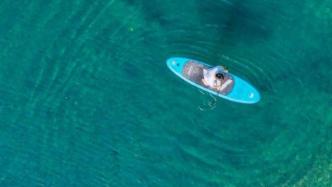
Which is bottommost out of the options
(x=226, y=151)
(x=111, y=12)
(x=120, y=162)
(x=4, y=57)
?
(x=120, y=162)

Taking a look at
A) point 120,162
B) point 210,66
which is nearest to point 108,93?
point 120,162

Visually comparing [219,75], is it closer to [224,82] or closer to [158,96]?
[224,82]

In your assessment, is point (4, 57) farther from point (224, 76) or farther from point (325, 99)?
point (325, 99)

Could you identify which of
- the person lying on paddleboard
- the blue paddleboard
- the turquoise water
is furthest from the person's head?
the turquoise water

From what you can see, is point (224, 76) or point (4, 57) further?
point (4, 57)

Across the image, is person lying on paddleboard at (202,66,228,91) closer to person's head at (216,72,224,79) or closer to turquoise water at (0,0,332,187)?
person's head at (216,72,224,79)
